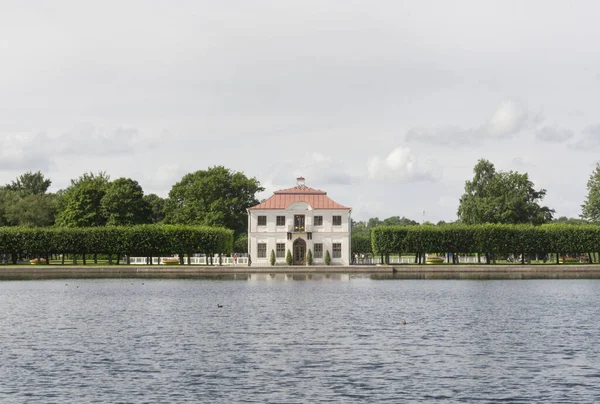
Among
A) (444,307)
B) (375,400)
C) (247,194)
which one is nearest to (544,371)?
(375,400)

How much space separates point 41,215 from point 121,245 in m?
36.7

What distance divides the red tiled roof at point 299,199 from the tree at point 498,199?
2715 cm

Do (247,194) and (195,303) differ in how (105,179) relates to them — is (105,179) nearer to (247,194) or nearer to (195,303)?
(247,194)

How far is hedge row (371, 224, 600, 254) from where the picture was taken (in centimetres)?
9312

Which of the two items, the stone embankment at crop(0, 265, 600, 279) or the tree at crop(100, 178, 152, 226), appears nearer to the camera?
the stone embankment at crop(0, 265, 600, 279)

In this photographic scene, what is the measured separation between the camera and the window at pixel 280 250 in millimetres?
91750

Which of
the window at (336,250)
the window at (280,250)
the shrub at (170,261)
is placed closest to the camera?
the window at (336,250)

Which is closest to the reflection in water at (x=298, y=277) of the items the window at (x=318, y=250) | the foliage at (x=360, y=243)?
the window at (x=318, y=250)

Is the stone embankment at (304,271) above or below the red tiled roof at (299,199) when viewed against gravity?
below

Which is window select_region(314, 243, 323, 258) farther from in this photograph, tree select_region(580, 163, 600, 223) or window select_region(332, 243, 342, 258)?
tree select_region(580, 163, 600, 223)

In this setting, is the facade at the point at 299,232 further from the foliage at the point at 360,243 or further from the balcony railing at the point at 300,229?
the foliage at the point at 360,243

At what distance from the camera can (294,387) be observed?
2344 cm

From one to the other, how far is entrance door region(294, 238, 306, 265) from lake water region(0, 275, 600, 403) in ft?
117

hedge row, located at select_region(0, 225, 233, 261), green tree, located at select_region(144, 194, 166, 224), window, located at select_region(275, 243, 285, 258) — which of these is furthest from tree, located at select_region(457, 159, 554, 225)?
green tree, located at select_region(144, 194, 166, 224)
